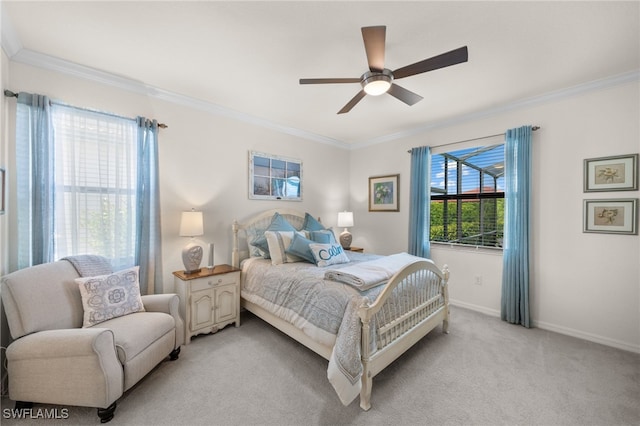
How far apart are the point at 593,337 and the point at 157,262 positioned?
4.76 metres

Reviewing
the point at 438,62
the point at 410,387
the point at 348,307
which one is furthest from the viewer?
the point at 410,387

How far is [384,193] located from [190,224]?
315 centimetres

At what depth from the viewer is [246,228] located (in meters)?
3.55

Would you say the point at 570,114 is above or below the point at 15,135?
above

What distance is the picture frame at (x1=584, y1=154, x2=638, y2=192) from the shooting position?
2.51 m

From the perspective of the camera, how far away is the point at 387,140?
4516 millimetres

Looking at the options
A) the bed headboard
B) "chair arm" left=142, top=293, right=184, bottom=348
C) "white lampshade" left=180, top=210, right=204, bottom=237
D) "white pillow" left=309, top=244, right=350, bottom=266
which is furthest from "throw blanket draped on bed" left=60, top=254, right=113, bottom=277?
"white pillow" left=309, top=244, right=350, bottom=266

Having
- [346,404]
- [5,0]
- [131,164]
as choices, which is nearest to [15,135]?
[131,164]

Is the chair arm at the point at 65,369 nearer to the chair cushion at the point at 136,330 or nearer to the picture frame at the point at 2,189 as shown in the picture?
the chair cushion at the point at 136,330

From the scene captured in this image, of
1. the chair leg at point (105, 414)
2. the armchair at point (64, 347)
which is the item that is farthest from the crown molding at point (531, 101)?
the chair leg at point (105, 414)

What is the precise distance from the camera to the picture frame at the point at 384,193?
4379mm

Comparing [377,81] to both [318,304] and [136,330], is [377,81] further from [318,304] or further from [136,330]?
[136,330]

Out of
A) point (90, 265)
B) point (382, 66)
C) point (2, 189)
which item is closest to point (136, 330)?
point (90, 265)

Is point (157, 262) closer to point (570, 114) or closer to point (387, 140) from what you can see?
point (387, 140)
